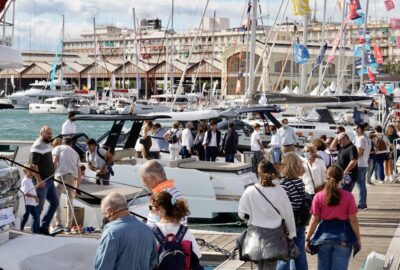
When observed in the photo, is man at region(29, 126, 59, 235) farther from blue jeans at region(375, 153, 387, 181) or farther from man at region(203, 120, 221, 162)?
blue jeans at region(375, 153, 387, 181)

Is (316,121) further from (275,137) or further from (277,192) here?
(277,192)

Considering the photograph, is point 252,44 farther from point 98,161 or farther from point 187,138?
point 98,161

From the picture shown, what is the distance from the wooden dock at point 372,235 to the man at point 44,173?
2.36 meters

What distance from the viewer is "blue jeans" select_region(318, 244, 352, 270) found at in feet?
28.9

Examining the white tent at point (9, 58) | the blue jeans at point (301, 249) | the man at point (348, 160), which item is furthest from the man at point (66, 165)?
the blue jeans at point (301, 249)

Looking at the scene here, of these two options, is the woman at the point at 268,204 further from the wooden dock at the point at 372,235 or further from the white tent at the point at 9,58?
the white tent at the point at 9,58

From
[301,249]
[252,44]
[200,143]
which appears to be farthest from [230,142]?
[301,249]

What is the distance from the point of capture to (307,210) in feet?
31.2

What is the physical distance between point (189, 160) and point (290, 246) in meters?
9.86

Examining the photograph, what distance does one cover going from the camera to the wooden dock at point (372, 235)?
11756 mm

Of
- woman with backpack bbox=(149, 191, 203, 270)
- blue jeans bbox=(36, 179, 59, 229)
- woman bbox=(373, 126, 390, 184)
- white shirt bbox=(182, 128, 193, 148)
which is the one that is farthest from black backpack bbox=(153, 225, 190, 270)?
white shirt bbox=(182, 128, 193, 148)

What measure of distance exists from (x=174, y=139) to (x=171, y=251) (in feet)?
49.5

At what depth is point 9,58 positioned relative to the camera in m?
9.20

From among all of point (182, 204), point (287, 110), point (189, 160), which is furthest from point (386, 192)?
point (287, 110)
